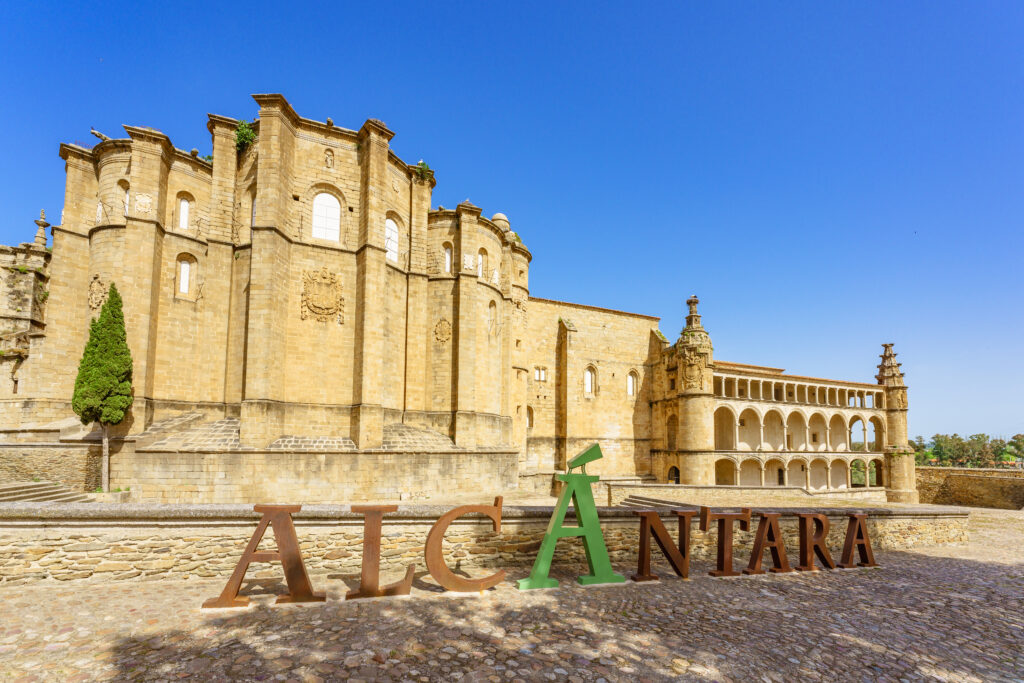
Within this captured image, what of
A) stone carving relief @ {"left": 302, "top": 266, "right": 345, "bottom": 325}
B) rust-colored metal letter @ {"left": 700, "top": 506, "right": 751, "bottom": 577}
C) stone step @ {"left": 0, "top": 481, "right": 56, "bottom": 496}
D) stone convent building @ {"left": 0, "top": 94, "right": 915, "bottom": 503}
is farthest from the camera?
stone carving relief @ {"left": 302, "top": 266, "right": 345, "bottom": 325}

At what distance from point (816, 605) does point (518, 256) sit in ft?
79.5

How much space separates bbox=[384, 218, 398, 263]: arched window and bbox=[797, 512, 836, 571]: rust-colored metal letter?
1803 cm

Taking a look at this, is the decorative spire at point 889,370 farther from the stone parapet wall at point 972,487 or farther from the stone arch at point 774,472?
→ the stone arch at point 774,472

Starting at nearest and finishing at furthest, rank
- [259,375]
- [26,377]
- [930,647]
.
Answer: [930,647]
[259,375]
[26,377]

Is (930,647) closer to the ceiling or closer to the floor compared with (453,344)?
closer to the floor

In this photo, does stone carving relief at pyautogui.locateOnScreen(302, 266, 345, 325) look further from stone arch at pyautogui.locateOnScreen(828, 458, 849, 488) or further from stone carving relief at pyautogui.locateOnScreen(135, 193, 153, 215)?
stone arch at pyautogui.locateOnScreen(828, 458, 849, 488)

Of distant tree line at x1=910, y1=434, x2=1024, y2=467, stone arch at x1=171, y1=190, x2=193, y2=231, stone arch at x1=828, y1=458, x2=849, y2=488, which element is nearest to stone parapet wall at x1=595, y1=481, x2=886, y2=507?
stone arch at x1=828, y1=458, x2=849, y2=488

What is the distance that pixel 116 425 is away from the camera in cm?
1622

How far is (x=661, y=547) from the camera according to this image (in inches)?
360

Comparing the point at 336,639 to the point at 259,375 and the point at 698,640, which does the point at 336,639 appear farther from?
the point at 259,375

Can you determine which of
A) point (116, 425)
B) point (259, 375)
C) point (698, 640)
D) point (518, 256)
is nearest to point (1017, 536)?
point (698, 640)

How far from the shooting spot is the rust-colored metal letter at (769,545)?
955 centimetres

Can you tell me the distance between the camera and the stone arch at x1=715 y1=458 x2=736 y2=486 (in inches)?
1294

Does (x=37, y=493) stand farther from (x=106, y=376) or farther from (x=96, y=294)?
(x=96, y=294)
